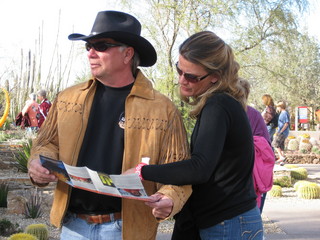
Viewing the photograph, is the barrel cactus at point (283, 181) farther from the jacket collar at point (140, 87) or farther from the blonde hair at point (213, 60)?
the blonde hair at point (213, 60)

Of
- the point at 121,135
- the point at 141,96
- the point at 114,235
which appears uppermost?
the point at 141,96

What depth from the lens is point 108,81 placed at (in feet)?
10.0

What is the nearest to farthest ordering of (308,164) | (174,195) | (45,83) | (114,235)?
(174,195) < (114,235) < (308,164) < (45,83)

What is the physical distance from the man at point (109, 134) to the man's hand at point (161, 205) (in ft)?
0.34

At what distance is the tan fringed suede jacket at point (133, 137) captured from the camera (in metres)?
2.86

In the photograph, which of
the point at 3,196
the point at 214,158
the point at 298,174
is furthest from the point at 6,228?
the point at 298,174

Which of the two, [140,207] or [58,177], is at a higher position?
[58,177]

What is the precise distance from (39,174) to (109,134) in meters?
0.42

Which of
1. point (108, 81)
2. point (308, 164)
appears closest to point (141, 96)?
point (108, 81)

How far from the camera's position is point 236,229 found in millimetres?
2723

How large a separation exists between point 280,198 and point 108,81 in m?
8.12

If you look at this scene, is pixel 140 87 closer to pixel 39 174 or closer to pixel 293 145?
pixel 39 174

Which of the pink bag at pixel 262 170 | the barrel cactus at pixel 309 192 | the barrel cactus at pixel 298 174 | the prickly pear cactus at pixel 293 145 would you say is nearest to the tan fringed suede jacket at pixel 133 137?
the pink bag at pixel 262 170

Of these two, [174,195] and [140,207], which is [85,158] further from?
[174,195]
